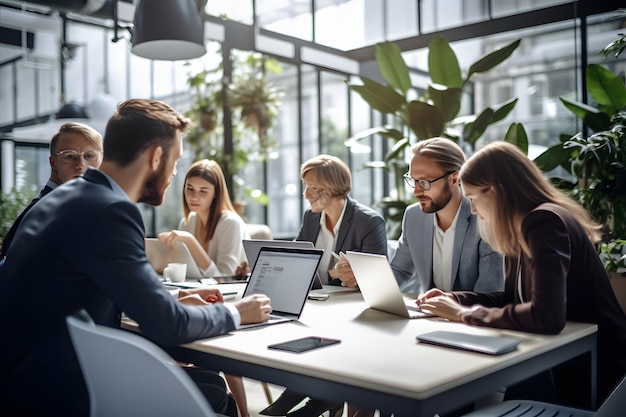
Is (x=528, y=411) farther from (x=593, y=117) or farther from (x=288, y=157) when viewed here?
(x=288, y=157)

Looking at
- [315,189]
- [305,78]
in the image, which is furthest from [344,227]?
[305,78]

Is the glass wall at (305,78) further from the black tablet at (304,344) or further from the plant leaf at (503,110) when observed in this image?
the black tablet at (304,344)

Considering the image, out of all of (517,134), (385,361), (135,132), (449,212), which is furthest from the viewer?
(517,134)

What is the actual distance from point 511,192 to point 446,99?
285cm

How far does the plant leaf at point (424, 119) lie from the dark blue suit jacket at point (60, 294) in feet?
11.6

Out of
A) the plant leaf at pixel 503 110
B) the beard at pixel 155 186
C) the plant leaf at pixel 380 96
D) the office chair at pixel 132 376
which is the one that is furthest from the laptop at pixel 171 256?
the plant leaf at pixel 503 110

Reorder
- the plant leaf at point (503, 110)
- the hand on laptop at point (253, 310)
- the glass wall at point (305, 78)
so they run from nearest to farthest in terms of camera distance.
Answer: the hand on laptop at point (253, 310) < the plant leaf at point (503, 110) < the glass wall at point (305, 78)

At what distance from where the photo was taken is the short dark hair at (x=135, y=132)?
186cm

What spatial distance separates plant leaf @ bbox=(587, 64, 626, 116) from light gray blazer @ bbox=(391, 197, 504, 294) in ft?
6.41

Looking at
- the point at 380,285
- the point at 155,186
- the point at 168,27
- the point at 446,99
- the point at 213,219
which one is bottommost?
the point at 380,285

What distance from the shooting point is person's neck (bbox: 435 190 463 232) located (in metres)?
2.97

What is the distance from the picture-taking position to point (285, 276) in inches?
90.6

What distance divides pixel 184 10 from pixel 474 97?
513cm

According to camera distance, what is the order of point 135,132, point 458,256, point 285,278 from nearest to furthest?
point 135,132 < point 285,278 < point 458,256
